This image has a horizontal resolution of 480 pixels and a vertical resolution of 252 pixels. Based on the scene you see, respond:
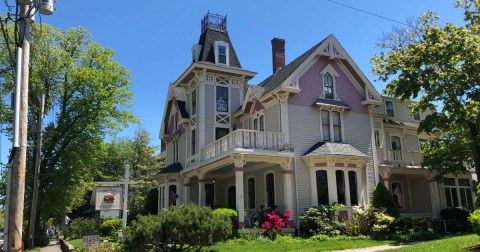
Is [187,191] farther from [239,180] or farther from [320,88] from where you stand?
[320,88]

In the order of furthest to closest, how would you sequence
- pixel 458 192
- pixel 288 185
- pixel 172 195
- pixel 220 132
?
pixel 458 192 < pixel 172 195 < pixel 220 132 < pixel 288 185

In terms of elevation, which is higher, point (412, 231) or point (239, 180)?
point (239, 180)

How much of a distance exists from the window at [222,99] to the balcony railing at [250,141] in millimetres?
4330

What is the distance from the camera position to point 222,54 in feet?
88.9

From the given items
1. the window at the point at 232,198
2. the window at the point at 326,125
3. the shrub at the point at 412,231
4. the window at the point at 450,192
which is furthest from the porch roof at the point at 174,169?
the window at the point at 450,192

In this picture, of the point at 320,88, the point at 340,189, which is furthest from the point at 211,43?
the point at 340,189

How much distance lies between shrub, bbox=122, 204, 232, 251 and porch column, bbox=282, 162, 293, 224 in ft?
29.1

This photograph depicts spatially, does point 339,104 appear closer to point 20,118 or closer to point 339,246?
point 339,246

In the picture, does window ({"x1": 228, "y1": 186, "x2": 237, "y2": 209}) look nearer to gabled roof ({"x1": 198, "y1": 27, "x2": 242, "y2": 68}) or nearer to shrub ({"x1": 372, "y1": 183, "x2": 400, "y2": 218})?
gabled roof ({"x1": 198, "y1": 27, "x2": 242, "y2": 68})

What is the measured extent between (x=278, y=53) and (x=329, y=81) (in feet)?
21.7

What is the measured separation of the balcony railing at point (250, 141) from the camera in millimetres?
20234

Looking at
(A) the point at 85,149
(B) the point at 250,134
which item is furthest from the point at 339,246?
(A) the point at 85,149

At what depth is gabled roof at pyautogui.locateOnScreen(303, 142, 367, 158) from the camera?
21.2 metres

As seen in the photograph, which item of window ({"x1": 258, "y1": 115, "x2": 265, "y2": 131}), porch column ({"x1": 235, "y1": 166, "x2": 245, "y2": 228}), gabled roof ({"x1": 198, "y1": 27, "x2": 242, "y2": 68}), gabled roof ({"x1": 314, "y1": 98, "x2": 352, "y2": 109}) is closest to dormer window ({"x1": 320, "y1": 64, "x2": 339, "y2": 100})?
gabled roof ({"x1": 314, "y1": 98, "x2": 352, "y2": 109})
